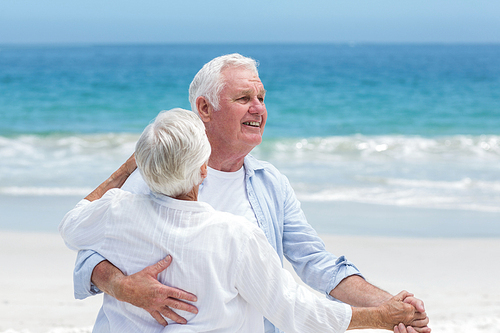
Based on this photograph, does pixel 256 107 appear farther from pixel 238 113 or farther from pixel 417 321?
pixel 417 321

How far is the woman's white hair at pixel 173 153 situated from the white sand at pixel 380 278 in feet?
7.72

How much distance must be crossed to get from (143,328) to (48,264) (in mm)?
3354

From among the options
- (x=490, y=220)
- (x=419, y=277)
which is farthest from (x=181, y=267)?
(x=490, y=220)

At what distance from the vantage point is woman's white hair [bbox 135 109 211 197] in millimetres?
1484

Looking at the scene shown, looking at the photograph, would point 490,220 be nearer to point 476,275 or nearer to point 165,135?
point 476,275

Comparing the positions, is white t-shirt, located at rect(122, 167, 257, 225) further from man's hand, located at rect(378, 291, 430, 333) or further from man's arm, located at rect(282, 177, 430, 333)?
man's hand, located at rect(378, 291, 430, 333)

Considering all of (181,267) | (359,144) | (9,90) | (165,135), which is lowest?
(9,90)

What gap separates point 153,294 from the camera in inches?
59.9

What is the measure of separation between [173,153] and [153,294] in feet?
1.28

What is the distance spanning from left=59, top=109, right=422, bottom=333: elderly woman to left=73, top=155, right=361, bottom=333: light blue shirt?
0.56m

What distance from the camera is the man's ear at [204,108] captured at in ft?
7.50

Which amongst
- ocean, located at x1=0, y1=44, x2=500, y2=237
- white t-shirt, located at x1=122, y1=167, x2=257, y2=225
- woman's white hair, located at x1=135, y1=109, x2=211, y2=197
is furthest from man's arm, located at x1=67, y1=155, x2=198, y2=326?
ocean, located at x1=0, y1=44, x2=500, y2=237

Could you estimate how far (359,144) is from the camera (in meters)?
10.6

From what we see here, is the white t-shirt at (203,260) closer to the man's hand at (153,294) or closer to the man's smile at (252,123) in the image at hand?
the man's hand at (153,294)
